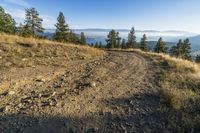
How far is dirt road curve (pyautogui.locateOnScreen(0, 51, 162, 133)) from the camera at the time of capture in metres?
4.30

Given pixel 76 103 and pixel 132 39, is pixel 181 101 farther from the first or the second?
pixel 132 39

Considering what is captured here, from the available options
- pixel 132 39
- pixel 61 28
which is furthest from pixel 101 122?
pixel 132 39

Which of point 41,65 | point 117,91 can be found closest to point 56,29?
point 41,65

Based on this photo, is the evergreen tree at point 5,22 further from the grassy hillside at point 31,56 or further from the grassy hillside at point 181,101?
the grassy hillside at point 181,101

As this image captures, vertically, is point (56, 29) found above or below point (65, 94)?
above

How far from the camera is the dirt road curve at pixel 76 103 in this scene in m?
4.30

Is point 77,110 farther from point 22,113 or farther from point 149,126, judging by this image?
point 149,126

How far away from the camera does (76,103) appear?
17.4 ft

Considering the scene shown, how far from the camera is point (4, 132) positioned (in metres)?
3.87

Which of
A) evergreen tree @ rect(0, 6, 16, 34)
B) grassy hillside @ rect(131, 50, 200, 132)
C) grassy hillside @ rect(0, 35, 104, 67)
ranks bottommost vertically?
grassy hillside @ rect(131, 50, 200, 132)

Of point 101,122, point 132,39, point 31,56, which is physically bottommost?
point 101,122

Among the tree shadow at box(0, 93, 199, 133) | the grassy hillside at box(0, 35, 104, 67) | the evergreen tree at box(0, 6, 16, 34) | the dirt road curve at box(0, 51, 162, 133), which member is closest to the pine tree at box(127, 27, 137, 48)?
the evergreen tree at box(0, 6, 16, 34)

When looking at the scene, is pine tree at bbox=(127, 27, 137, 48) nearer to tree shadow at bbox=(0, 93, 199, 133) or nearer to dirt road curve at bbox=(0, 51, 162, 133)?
dirt road curve at bbox=(0, 51, 162, 133)

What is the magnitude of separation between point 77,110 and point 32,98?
144 cm
